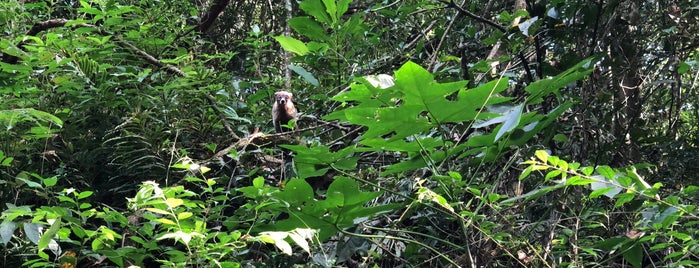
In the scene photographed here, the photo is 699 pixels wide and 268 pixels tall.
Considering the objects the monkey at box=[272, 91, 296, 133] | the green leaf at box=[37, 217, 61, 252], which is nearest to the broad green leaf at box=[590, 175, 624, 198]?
the green leaf at box=[37, 217, 61, 252]

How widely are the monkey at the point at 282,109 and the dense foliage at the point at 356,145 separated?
0.06 meters

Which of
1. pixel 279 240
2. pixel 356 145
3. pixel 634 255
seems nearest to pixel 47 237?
pixel 279 240

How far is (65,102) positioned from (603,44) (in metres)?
2.65

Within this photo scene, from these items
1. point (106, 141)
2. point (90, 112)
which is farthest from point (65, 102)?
point (106, 141)

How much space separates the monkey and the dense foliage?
0.06m

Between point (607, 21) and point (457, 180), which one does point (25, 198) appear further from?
point (607, 21)

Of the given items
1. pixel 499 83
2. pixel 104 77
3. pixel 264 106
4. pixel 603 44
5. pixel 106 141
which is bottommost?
pixel 264 106

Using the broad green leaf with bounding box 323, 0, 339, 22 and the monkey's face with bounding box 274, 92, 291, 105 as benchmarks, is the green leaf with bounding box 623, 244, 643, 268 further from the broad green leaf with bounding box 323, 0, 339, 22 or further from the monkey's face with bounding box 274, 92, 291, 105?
the monkey's face with bounding box 274, 92, 291, 105

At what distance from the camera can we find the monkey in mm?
3742

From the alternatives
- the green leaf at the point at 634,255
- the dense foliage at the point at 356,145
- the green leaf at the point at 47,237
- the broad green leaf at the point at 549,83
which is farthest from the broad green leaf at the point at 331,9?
the green leaf at the point at 634,255

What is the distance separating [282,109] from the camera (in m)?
3.82

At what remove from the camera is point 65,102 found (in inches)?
121

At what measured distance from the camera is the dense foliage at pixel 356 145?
152cm

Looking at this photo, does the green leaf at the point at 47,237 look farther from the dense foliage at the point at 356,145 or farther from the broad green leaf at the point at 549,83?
the broad green leaf at the point at 549,83
